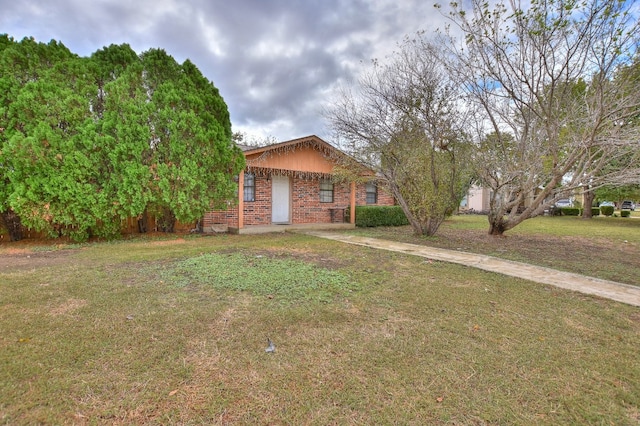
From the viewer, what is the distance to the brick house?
10766mm

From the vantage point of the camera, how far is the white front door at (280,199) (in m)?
12.5

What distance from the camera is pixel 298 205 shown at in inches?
513

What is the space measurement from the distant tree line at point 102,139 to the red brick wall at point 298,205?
1.86m

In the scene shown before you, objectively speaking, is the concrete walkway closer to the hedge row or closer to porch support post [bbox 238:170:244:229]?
porch support post [bbox 238:170:244:229]

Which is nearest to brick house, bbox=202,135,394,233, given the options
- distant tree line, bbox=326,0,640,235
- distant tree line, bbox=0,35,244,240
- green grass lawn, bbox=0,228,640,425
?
distant tree line, bbox=0,35,244,240

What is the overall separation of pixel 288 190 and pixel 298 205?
30.1 inches

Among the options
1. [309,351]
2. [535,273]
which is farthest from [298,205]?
[309,351]

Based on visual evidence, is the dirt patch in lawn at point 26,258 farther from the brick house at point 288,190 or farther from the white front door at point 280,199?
the white front door at point 280,199

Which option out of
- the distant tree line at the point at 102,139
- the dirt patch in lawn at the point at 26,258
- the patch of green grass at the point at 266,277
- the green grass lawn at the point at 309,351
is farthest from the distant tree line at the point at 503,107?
the dirt patch in lawn at the point at 26,258

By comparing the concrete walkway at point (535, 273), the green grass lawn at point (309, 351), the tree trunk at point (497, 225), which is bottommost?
the green grass lawn at point (309, 351)

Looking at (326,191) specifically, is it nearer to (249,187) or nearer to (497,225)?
(249,187)

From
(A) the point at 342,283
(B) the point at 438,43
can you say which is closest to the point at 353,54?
(B) the point at 438,43

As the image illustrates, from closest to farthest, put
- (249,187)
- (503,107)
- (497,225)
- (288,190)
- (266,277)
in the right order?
(266,277) → (503,107) → (497,225) → (249,187) → (288,190)

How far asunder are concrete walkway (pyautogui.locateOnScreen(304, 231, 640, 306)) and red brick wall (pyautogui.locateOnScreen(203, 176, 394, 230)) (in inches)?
135
